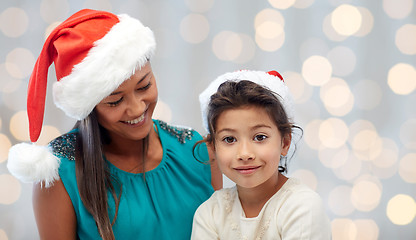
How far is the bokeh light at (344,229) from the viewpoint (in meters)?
2.32

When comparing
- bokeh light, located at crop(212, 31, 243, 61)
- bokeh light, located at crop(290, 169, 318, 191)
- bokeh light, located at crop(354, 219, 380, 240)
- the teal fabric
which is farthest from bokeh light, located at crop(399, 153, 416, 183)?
the teal fabric

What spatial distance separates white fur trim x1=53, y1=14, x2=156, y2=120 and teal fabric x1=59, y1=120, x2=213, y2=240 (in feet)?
0.80

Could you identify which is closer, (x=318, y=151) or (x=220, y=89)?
(x=220, y=89)

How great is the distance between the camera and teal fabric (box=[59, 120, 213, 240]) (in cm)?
151

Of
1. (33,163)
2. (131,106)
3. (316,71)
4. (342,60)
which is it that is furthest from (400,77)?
(33,163)

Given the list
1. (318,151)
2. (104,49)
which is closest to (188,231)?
(104,49)

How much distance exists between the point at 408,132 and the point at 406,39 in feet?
1.44

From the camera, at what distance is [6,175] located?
86.8 inches

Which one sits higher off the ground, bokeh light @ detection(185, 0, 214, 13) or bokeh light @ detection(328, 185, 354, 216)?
bokeh light @ detection(185, 0, 214, 13)

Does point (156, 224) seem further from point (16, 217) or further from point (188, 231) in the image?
point (16, 217)

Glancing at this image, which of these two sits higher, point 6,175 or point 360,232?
point 6,175

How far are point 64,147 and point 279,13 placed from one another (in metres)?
1.20

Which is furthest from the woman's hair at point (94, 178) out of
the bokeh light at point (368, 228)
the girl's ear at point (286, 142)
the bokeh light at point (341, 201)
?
the bokeh light at point (368, 228)

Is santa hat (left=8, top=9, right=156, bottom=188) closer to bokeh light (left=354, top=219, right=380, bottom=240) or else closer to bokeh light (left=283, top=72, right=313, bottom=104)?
bokeh light (left=283, top=72, right=313, bottom=104)
